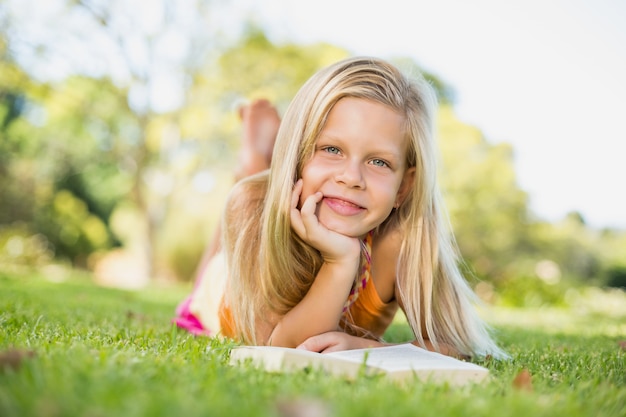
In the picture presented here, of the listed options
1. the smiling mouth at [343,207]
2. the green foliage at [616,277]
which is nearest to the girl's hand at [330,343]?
the smiling mouth at [343,207]

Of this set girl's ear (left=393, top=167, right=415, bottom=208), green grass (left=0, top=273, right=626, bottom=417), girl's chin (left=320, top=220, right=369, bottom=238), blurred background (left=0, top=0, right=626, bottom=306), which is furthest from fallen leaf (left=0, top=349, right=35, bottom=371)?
blurred background (left=0, top=0, right=626, bottom=306)

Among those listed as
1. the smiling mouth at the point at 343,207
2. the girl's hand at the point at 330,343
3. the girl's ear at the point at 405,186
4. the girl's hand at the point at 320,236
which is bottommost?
the girl's hand at the point at 330,343

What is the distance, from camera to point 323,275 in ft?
7.48

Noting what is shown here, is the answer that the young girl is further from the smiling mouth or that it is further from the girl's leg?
the girl's leg

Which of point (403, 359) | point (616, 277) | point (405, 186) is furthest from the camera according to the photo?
point (616, 277)

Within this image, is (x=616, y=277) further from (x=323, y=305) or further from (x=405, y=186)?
(x=323, y=305)

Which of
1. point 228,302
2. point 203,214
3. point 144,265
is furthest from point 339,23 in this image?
point 228,302

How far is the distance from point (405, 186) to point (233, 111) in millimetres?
10405

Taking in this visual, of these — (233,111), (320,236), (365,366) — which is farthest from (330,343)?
(233,111)

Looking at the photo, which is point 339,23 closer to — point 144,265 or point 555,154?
point 555,154

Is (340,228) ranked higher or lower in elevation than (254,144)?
lower

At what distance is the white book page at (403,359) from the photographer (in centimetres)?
154

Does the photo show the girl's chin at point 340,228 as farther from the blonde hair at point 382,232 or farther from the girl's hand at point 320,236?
the blonde hair at point 382,232

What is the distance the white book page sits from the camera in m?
1.54
